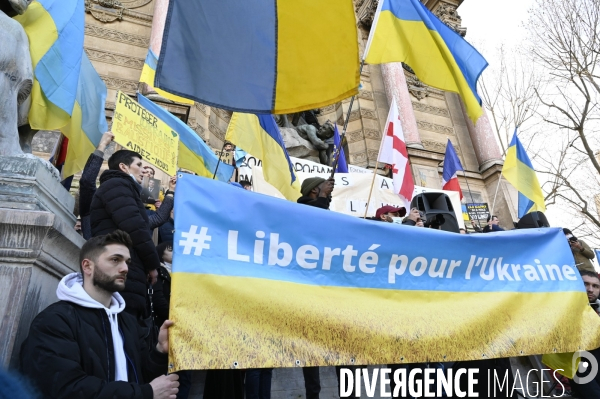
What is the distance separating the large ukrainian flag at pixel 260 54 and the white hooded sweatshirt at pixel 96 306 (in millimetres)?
1278

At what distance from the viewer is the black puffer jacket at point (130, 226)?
284 cm

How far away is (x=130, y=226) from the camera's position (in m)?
2.86

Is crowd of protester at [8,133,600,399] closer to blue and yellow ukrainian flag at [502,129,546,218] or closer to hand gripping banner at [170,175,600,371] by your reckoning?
hand gripping banner at [170,175,600,371]

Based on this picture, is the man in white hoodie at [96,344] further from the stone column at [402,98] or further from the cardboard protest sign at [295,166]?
the stone column at [402,98]

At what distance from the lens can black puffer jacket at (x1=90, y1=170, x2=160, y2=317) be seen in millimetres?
2842

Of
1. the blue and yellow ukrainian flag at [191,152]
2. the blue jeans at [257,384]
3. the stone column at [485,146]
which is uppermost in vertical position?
the stone column at [485,146]

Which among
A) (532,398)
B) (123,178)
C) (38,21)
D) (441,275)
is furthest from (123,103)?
(532,398)

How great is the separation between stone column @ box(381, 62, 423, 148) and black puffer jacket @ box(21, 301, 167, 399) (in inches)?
485

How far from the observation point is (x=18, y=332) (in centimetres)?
207

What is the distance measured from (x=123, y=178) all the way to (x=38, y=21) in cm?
167

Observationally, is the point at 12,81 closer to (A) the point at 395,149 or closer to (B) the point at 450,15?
(A) the point at 395,149

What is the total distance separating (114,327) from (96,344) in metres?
0.15

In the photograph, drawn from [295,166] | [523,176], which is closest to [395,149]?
[523,176]

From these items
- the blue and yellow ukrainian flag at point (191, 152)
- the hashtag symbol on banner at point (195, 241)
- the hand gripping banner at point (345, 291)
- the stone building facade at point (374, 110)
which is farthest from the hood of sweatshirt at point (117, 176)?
the stone building facade at point (374, 110)
